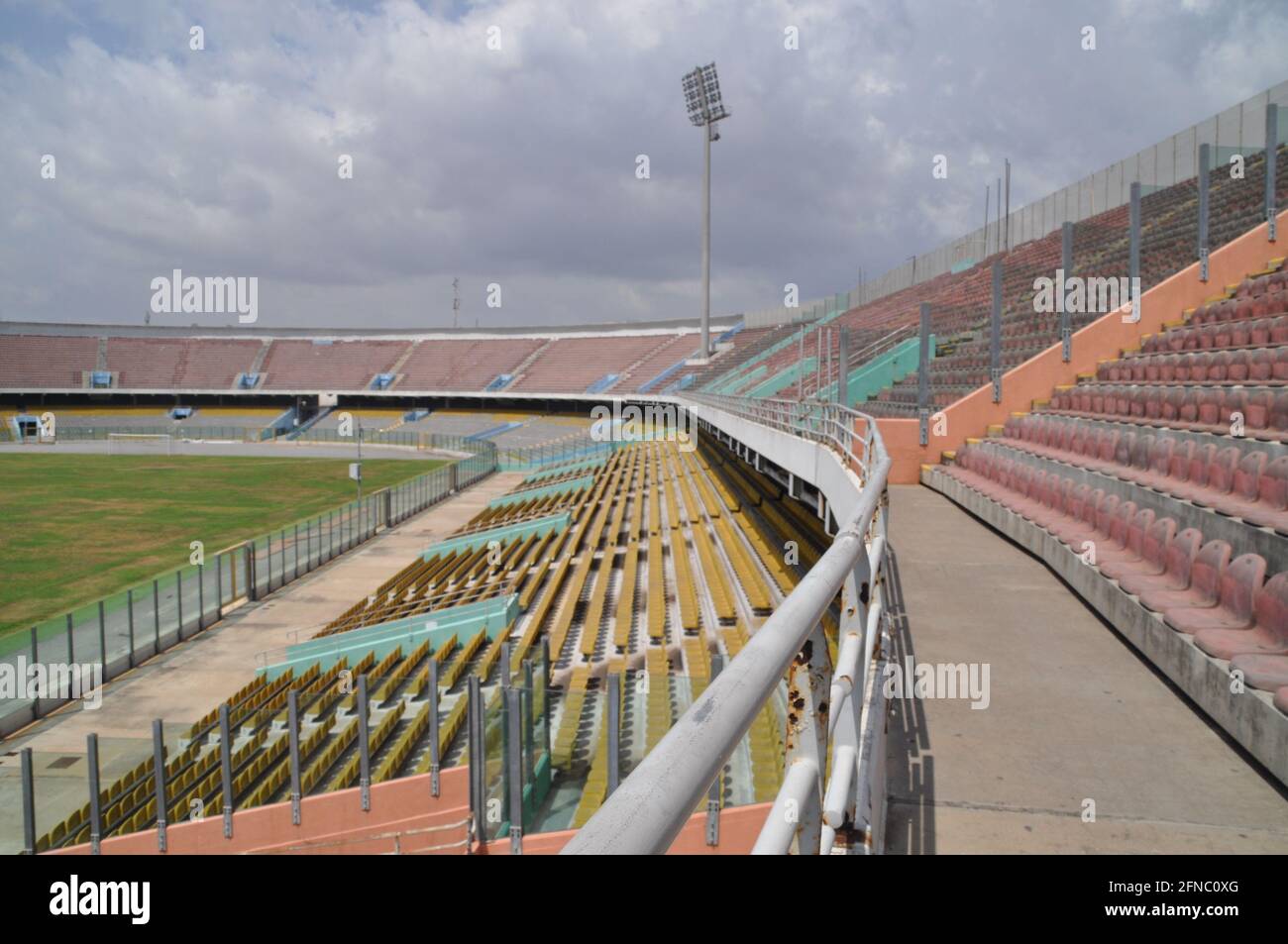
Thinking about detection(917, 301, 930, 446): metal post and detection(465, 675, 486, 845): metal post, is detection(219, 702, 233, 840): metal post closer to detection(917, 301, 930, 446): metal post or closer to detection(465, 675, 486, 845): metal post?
detection(465, 675, 486, 845): metal post

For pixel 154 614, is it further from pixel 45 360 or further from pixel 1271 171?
pixel 45 360

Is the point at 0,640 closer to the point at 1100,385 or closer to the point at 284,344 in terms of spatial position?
the point at 1100,385

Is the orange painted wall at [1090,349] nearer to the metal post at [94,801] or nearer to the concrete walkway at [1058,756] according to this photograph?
the concrete walkway at [1058,756]

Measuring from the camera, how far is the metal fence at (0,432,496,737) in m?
12.9

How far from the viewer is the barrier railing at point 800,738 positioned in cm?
88

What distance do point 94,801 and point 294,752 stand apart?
73.7 inches

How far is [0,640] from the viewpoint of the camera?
485 inches

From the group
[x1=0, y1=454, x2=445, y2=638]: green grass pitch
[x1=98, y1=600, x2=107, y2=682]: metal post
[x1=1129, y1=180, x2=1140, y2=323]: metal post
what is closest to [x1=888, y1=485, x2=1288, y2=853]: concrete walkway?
[x1=1129, y1=180, x2=1140, y2=323]: metal post

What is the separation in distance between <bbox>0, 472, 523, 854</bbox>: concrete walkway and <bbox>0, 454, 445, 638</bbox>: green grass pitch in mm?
4079

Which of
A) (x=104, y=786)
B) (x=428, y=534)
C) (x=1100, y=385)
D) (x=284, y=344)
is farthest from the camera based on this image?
(x=284, y=344)

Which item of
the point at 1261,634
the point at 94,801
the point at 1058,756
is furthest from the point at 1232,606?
the point at 94,801

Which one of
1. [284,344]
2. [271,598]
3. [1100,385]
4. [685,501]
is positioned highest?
[284,344]
